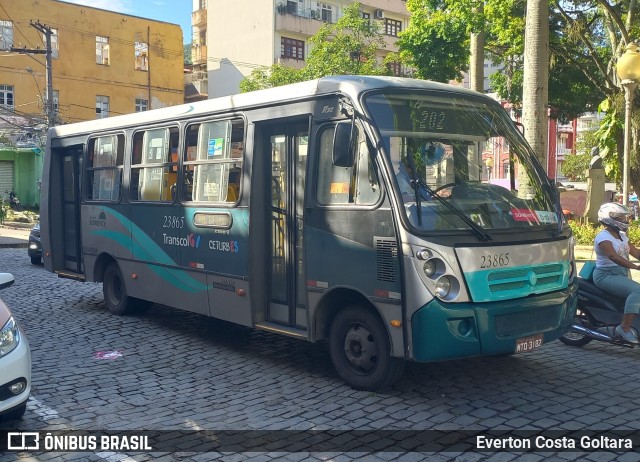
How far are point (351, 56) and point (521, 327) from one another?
33.6m

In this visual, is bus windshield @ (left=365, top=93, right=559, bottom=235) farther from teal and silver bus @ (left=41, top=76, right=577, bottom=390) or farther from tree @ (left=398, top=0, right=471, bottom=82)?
tree @ (left=398, top=0, right=471, bottom=82)

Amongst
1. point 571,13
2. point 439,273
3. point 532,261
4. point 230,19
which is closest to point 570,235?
point 532,261

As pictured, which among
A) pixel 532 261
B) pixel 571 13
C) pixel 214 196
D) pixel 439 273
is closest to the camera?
pixel 439 273

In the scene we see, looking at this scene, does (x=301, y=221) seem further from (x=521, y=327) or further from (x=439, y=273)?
(x=521, y=327)

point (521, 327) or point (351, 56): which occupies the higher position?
point (351, 56)

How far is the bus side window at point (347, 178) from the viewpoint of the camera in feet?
20.9

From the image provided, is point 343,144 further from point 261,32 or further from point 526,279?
point 261,32

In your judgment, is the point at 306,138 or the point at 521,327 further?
the point at 306,138

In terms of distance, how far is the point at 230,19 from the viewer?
2244 inches

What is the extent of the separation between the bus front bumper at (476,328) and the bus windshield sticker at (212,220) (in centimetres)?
289

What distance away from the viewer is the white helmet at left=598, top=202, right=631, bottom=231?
294 inches

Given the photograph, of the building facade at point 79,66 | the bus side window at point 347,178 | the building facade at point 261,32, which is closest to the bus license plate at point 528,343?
Answer: the bus side window at point 347,178

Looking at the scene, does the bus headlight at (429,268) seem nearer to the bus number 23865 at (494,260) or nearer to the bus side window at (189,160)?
the bus number 23865 at (494,260)

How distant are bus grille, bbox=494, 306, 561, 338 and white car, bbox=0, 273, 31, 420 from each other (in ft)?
12.3
